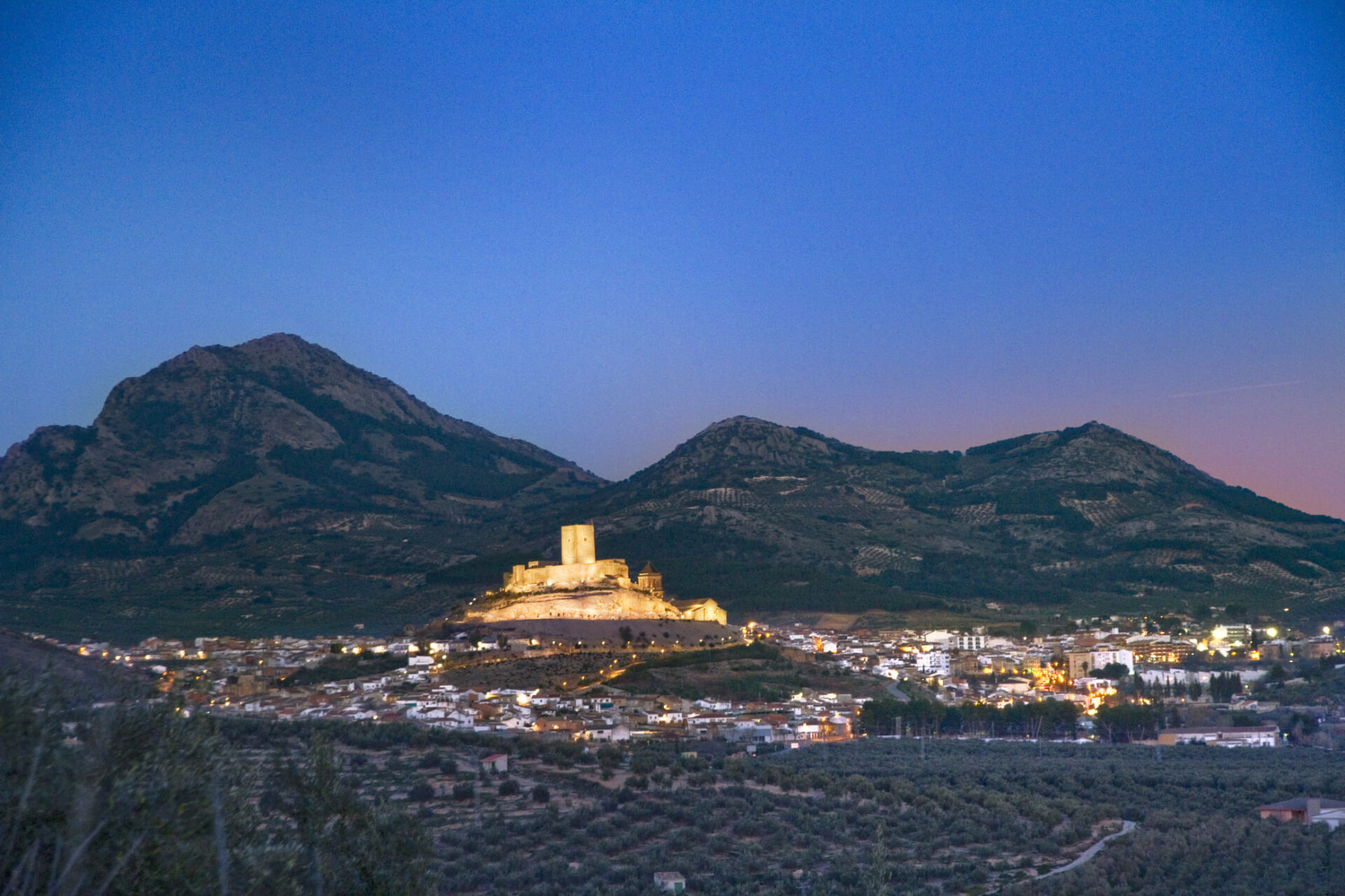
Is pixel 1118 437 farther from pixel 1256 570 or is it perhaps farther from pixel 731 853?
pixel 731 853

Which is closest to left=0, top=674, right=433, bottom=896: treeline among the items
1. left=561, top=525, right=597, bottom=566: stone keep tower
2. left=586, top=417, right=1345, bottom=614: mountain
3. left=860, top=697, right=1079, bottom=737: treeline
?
left=860, top=697, right=1079, bottom=737: treeline

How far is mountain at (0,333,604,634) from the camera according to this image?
3740 inches

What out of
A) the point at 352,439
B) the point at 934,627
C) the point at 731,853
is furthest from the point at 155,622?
the point at 352,439

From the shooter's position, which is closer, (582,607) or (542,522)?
(582,607)

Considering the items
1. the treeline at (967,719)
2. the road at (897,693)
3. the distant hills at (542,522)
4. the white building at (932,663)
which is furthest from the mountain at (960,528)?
the treeline at (967,719)

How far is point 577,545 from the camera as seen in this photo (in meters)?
72.1

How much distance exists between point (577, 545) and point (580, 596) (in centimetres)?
676

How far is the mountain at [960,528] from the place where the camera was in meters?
93.1

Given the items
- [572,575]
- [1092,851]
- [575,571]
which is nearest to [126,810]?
[1092,851]

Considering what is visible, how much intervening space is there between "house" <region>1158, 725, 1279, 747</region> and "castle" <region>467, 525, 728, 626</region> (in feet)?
98.8

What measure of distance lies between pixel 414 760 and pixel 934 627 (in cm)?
5723

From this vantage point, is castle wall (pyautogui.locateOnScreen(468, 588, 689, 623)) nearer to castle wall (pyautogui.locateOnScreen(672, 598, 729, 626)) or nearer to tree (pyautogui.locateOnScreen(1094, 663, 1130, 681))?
castle wall (pyautogui.locateOnScreen(672, 598, 729, 626))

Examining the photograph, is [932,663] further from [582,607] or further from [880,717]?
[880,717]

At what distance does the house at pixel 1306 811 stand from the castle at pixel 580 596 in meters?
43.1
